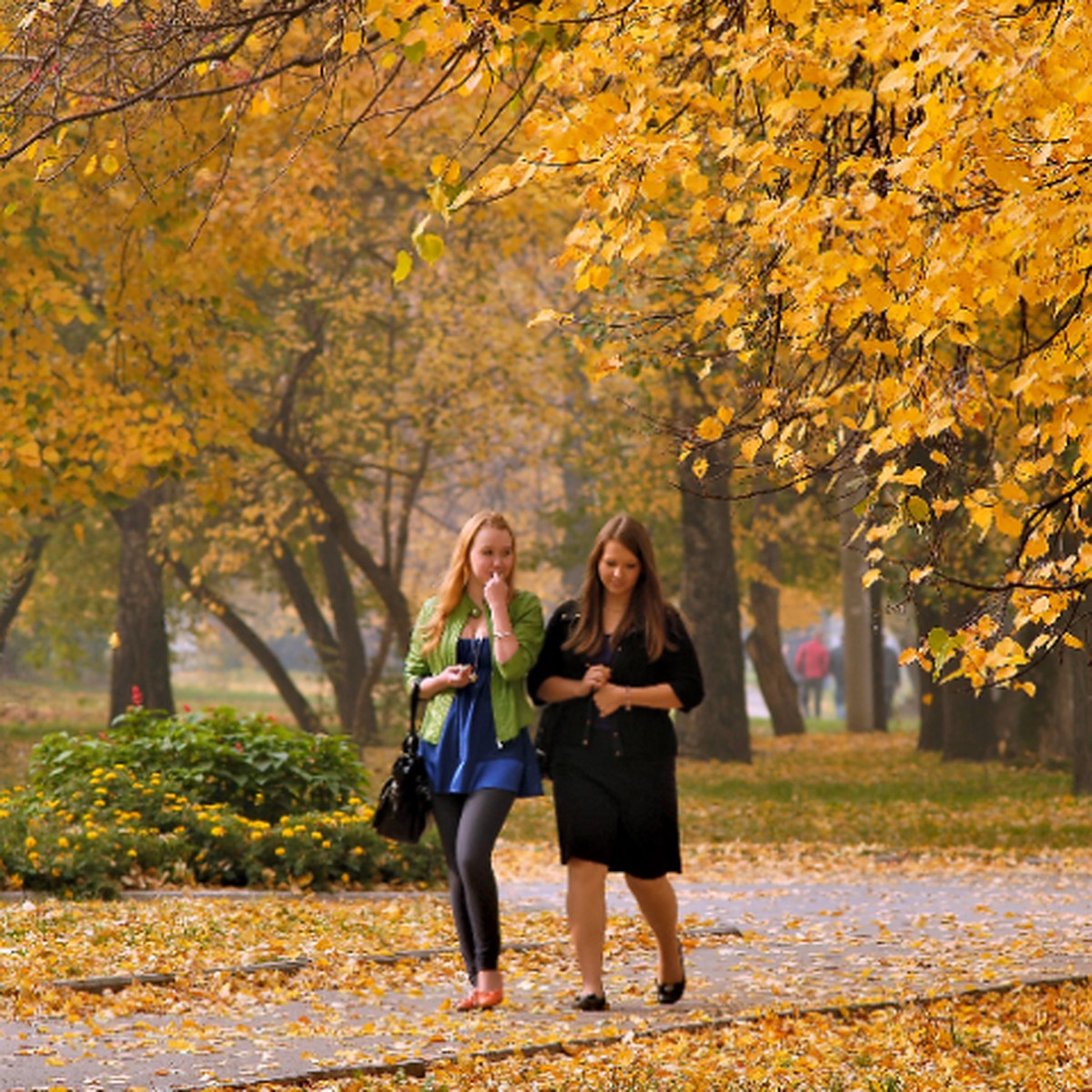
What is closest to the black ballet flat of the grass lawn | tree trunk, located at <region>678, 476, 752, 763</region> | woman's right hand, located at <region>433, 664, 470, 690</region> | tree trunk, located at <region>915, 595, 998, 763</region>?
woman's right hand, located at <region>433, 664, 470, 690</region>

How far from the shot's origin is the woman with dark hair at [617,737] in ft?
23.9

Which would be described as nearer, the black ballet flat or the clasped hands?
the clasped hands

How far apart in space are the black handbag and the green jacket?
0.29 feet

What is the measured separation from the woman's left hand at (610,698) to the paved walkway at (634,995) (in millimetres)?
1177

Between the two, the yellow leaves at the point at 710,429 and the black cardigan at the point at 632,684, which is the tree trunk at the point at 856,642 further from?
the yellow leaves at the point at 710,429

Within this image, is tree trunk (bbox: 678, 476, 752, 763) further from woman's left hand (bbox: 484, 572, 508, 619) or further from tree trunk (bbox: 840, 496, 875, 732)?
woman's left hand (bbox: 484, 572, 508, 619)

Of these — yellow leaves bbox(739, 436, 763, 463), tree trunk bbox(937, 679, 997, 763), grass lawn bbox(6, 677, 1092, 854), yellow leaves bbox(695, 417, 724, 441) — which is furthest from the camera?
tree trunk bbox(937, 679, 997, 763)

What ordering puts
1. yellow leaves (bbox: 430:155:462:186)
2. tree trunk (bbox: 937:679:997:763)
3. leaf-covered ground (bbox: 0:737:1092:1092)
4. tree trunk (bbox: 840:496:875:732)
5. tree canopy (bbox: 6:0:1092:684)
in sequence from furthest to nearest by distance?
tree trunk (bbox: 840:496:875:732) < tree trunk (bbox: 937:679:997:763) < leaf-covered ground (bbox: 0:737:1092:1092) < yellow leaves (bbox: 430:155:462:186) < tree canopy (bbox: 6:0:1092:684)

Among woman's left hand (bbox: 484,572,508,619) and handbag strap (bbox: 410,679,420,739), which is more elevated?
woman's left hand (bbox: 484,572,508,619)

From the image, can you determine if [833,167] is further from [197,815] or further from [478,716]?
[197,815]

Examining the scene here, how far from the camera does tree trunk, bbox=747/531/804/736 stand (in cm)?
3059

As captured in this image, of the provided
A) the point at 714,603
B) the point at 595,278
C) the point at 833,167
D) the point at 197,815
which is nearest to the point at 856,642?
the point at 714,603

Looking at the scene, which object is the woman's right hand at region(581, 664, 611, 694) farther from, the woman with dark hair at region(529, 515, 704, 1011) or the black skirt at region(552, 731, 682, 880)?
the black skirt at region(552, 731, 682, 880)

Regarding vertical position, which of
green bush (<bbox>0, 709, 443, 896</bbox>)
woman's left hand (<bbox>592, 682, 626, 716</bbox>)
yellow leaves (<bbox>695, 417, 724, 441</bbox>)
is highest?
yellow leaves (<bbox>695, 417, 724, 441</bbox>)
